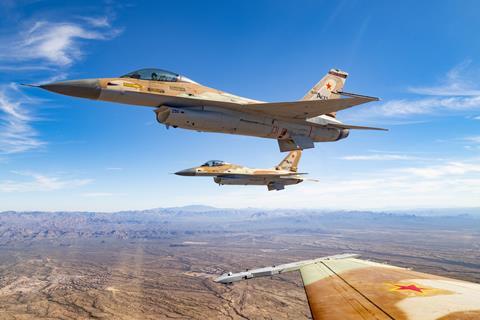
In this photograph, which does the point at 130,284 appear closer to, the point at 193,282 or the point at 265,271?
the point at 193,282

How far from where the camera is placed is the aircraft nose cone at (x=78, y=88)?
1458 centimetres

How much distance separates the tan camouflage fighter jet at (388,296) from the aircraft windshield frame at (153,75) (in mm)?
14014

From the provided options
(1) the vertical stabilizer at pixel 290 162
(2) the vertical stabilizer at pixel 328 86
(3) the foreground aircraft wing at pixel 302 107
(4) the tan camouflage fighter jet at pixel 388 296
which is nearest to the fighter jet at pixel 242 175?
(1) the vertical stabilizer at pixel 290 162

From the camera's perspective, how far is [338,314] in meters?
6.63

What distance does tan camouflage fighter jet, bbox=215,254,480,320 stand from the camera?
5.98 metres

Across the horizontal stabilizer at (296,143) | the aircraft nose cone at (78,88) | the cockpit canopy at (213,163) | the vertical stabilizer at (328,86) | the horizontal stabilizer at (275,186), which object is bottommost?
the horizontal stabilizer at (275,186)

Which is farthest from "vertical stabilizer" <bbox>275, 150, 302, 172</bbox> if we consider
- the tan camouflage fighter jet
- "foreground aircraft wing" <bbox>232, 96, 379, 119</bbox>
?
the tan camouflage fighter jet

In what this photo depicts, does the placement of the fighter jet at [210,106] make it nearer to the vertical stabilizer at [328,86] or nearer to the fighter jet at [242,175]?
the vertical stabilizer at [328,86]

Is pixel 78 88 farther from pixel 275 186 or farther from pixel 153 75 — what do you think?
pixel 275 186

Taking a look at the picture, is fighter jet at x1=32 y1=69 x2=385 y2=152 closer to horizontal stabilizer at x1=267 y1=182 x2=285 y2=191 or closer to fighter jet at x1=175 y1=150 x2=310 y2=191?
fighter jet at x1=175 y1=150 x2=310 y2=191

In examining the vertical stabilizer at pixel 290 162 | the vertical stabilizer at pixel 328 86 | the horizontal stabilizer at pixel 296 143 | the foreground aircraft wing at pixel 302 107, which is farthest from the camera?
the vertical stabilizer at pixel 290 162

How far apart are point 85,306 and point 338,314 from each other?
518ft

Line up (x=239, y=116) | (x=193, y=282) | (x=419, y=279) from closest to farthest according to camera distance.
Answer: (x=419, y=279)
(x=239, y=116)
(x=193, y=282)

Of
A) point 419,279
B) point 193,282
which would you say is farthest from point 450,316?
point 193,282
